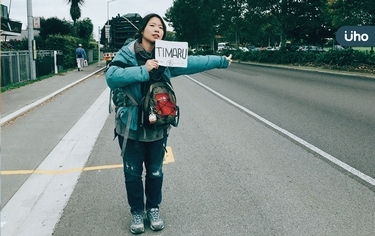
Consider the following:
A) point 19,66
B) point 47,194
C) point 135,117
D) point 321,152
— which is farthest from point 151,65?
point 19,66

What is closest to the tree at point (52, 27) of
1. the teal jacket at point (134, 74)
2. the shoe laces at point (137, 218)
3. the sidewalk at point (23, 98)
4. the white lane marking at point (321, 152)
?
the sidewalk at point (23, 98)

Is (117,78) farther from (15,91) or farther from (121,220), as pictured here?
(15,91)

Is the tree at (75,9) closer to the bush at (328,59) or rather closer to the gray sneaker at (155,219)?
the bush at (328,59)

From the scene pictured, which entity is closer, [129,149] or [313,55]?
[129,149]

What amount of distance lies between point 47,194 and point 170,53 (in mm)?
2357

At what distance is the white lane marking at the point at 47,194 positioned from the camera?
415cm

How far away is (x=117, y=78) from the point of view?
11.9ft

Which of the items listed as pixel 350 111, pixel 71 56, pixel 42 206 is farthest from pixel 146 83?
pixel 71 56

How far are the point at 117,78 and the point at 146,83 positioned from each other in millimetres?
266

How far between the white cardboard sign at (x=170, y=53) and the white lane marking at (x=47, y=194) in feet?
5.84

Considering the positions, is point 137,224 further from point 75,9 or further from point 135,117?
point 75,9

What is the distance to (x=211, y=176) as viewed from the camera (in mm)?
5688

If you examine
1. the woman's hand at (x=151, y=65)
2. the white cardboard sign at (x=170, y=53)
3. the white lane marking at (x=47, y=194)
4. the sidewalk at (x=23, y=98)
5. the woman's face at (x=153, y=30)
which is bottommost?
the white lane marking at (x=47, y=194)

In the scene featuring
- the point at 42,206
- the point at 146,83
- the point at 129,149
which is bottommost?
the point at 42,206
